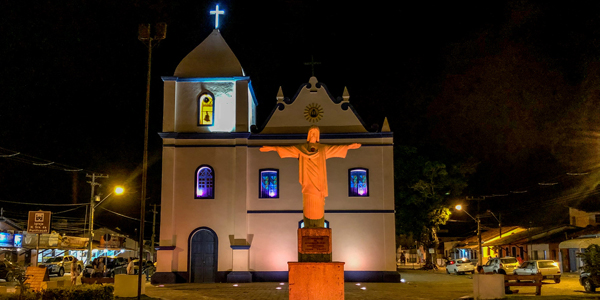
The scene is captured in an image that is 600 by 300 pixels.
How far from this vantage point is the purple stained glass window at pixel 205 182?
24.9 meters

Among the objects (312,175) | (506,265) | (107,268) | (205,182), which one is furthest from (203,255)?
(506,265)

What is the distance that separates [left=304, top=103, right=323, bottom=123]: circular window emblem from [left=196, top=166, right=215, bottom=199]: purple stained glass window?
536 centimetres

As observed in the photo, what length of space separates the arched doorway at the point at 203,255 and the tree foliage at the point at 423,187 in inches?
629

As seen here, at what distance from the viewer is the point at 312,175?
1301 centimetres

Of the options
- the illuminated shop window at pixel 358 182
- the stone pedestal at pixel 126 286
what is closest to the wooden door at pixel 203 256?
the illuminated shop window at pixel 358 182

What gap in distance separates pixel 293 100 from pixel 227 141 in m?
3.89

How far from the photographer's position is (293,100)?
86.0 feet

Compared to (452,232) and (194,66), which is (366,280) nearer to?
(194,66)

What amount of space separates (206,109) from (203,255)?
Answer: 695cm

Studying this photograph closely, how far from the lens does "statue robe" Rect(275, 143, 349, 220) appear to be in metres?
12.9

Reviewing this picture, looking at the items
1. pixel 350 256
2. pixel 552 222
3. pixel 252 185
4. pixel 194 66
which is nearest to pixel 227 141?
pixel 252 185

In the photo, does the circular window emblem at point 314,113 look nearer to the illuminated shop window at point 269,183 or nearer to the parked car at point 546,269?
the illuminated shop window at point 269,183

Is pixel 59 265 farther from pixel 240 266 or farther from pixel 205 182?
pixel 240 266

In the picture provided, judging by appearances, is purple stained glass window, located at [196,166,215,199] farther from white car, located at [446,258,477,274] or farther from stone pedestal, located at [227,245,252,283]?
white car, located at [446,258,477,274]
